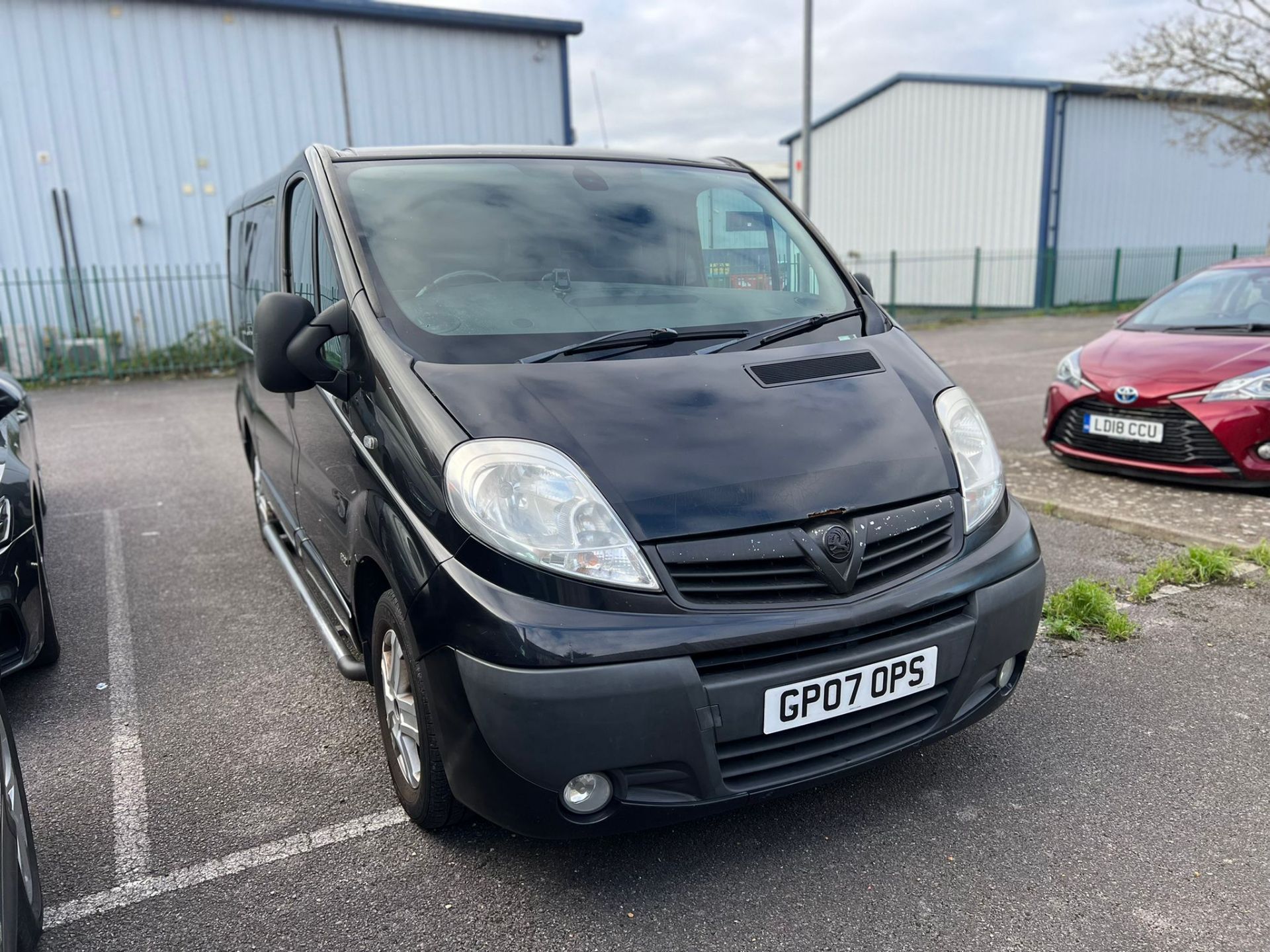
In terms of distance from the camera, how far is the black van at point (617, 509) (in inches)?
79.4

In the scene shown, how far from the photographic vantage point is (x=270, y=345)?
263 centimetres

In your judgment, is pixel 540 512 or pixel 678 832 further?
pixel 678 832

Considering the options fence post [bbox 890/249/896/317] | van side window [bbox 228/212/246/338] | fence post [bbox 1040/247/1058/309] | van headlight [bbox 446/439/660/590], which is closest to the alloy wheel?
van headlight [bbox 446/439/660/590]

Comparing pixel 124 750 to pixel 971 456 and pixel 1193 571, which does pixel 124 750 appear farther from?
pixel 1193 571

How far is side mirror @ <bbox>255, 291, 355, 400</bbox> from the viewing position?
2611 millimetres

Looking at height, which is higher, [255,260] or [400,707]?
[255,260]

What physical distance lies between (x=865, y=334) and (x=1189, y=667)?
1.75m

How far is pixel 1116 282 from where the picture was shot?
21.9 meters

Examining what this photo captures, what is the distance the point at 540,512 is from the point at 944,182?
23056 millimetres

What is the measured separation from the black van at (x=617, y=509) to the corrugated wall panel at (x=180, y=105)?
13.8m

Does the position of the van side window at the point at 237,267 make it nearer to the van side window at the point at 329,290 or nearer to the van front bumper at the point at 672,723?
the van side window at the point at 329,290

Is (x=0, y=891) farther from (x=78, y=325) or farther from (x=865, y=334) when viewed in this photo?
(x=78, y=325)

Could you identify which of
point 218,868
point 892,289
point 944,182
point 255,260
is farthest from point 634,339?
point 944,182

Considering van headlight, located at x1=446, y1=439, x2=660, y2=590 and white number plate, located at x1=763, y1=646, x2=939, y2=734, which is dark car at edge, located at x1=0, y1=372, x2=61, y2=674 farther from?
white number plate, located at x1=763, y1=646, x2=939, y2=734
